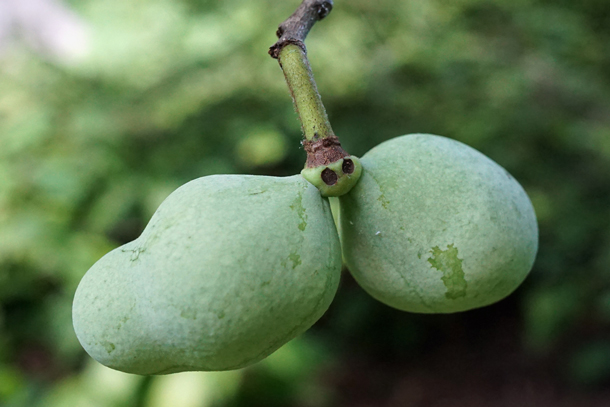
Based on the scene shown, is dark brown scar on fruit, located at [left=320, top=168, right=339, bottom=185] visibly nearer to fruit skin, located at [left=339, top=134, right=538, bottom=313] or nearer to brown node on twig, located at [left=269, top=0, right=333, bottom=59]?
fruit skin, located at [left=339, top=134, right=538, bottom=313]

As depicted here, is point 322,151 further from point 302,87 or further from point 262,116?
point 262,116

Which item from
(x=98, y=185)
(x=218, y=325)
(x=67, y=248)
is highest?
(x=98, y=185)

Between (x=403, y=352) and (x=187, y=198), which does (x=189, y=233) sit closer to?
(x=187, y=198)

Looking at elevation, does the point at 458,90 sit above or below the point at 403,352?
above

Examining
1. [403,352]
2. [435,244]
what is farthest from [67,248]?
[403,352]

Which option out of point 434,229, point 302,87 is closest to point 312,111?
point 302,87

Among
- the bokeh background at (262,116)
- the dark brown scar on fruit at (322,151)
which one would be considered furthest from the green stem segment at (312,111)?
the bokeh background at (262,116)

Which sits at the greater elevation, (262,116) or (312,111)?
(262,116)

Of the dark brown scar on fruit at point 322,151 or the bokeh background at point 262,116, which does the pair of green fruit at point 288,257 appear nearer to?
the dark brown scar on fruit at point 322,151
